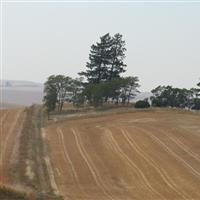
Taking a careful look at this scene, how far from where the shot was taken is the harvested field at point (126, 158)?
87.2 feet

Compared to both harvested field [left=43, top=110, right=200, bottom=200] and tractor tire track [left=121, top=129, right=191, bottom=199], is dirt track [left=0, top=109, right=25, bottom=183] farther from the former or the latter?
tractor tire track [left=121, top=129, right=191, bottom=199]

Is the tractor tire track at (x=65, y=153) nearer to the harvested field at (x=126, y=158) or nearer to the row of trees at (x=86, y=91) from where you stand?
the harvested field at (x=126, y=158)

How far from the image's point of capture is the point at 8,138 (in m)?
41.6

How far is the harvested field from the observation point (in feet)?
87.2

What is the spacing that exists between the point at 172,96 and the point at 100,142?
30.2 meters

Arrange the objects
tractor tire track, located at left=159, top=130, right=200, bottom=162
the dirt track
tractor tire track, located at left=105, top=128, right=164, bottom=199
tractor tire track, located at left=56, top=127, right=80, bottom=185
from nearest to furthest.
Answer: tractor tire track, located at left=105, top=128, right=164, bottom=199 < tractor tire track, located at left=56, top=127, right=80, bottom=185 < the dirt track < tractor tire track, located at left=159, top=130, right=200, bottom=162

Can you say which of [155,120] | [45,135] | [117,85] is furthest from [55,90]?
[45,135]

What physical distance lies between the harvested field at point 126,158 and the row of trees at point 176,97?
45.8 feet

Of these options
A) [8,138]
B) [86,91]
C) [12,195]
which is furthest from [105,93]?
[12,195]

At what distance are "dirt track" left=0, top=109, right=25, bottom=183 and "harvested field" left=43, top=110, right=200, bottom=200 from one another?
253 cm

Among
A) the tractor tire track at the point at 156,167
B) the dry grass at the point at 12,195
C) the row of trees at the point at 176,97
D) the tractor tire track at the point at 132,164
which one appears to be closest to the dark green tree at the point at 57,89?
the row of trees at the point at 176,97

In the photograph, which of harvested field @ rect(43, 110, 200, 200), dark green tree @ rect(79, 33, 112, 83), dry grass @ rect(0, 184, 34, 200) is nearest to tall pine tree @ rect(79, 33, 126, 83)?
dark green tree @ rect(79, 33, 112, 83)

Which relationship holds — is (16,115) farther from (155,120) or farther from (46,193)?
(46,193)

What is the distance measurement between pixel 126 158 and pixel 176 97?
36060 mm
